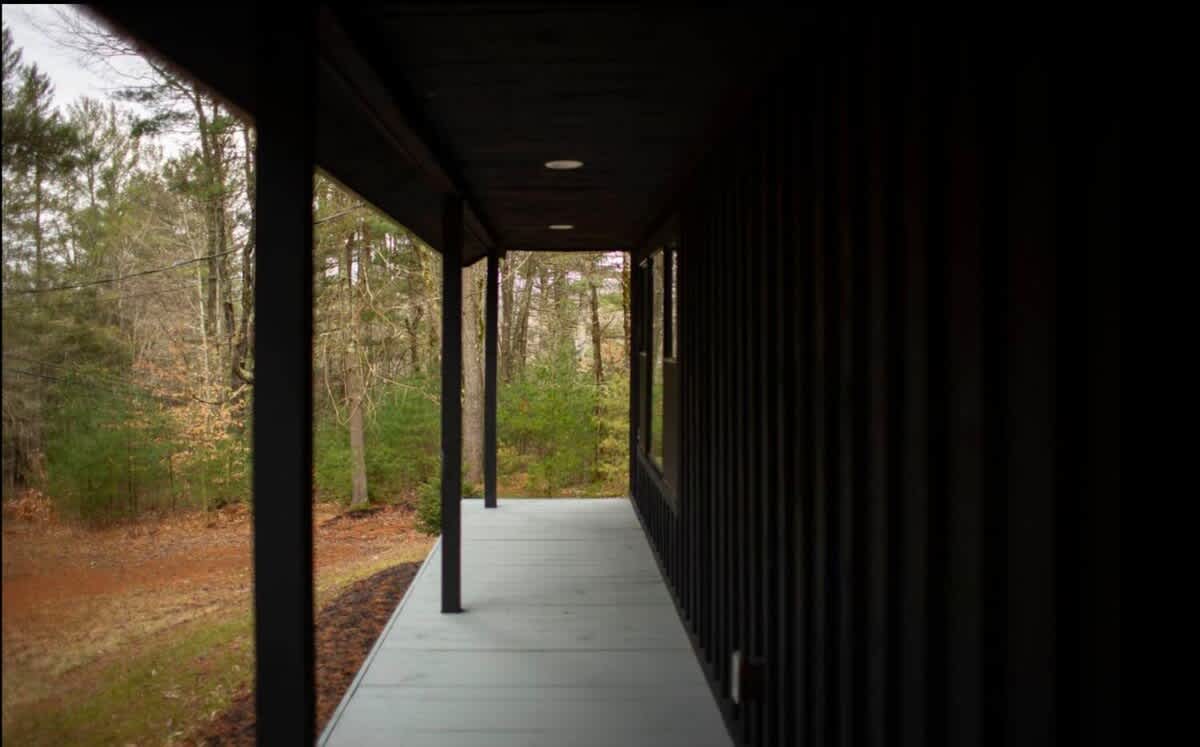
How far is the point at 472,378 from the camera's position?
1279 centimetres

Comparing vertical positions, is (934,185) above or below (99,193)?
below

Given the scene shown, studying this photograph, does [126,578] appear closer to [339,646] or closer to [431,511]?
[339,646]

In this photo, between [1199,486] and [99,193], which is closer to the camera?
[1199,486]

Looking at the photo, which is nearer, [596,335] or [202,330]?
[202,330]

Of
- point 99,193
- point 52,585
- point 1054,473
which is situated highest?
point 99,193

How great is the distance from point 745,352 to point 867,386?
3.88 feet

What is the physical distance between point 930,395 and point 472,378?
11629mm

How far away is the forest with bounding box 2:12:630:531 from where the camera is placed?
4547 millimetres

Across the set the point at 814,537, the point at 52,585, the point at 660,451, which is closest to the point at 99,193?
the point at 52,585

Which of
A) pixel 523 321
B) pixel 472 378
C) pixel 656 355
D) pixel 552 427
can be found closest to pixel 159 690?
pixel 656 355

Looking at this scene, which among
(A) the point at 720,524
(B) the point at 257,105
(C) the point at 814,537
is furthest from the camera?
(A) the point at 720,524

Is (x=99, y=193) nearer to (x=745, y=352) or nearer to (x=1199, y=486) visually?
(x=745, y=352)

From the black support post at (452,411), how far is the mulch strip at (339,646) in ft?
2.70

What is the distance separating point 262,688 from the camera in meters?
1.72
